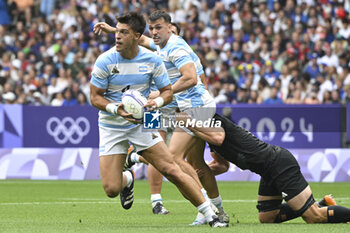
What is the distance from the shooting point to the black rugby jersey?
354 inches

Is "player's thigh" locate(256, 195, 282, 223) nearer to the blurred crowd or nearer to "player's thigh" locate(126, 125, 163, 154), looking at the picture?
"player's thigh" locate(126, 125, 163, 154)

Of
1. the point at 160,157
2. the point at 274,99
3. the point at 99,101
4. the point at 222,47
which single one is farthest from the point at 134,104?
the point at 222,47

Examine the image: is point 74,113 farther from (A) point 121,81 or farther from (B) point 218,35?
(A) point 121,81

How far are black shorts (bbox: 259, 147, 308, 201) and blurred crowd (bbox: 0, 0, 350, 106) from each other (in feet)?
34.4

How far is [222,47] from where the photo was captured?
78.7 feet

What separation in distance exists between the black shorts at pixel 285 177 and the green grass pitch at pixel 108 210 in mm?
389

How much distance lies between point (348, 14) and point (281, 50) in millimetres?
2178

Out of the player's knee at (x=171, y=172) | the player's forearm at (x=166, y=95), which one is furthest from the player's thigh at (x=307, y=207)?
the player's forearm at (x=166, y=95)

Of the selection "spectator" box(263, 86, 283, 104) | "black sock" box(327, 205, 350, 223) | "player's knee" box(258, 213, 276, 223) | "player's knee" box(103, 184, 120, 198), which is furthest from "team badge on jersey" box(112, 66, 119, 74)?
"spectator" box(263, 86, 283, 104)

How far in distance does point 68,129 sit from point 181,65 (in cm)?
1002

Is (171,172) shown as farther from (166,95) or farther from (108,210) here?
(108,210)

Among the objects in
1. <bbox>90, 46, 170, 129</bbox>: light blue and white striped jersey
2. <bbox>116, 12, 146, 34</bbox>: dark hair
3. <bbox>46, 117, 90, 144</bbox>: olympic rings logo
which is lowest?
<bbox>46, 117, 90, 144</bbox>: olympic rings logo

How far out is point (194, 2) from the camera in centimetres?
2572

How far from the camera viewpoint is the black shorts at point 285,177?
8.95 metres
